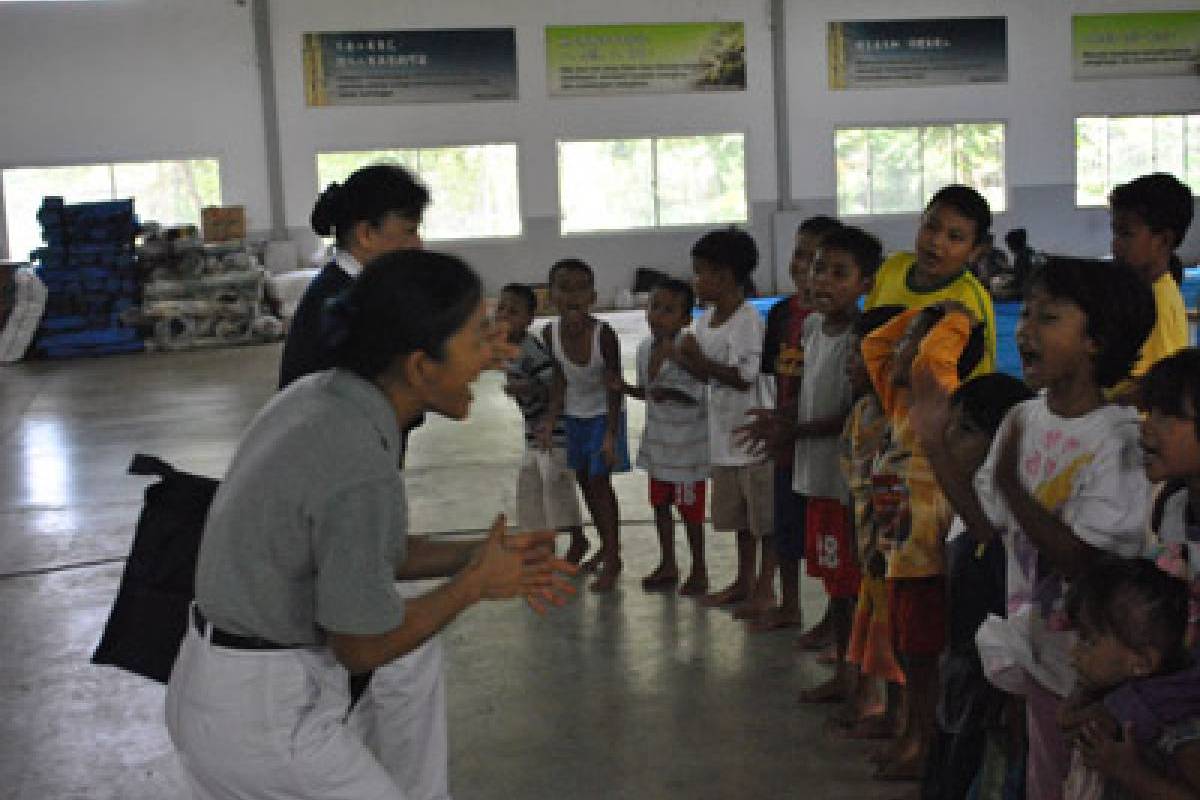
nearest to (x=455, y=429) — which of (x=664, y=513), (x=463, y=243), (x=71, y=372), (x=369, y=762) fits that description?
(x=664, y=513)

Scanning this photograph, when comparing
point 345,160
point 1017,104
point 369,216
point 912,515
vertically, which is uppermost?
point 1017,104

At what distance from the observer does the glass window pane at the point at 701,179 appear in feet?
59.4

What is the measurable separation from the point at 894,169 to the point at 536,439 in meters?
14.4

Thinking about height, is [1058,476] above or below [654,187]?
below

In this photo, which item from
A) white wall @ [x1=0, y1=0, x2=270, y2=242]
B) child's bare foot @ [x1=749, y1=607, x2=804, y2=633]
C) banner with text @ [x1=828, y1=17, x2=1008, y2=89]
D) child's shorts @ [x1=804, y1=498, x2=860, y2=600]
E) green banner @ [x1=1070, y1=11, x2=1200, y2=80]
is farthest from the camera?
green banner @ [x1=1070, y1=11, x2=1200, y2=80]

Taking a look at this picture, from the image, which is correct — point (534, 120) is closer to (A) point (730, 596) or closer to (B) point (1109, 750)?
(A) point (730, 596)

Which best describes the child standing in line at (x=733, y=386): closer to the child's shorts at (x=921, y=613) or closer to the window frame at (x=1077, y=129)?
the child's shorts at (x=921, y=613)

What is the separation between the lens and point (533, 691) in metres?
4.04

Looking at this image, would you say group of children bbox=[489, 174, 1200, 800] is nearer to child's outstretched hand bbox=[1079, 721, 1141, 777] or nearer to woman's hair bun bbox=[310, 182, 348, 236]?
child's outstretched hand bbox=[1079, 721, 1141, 777]

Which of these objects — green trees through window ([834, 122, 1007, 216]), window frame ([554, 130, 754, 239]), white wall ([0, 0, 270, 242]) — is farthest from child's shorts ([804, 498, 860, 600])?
green trees through window ([834, 122, 1007, 216])

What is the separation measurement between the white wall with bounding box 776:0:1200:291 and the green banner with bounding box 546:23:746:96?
85 centimetres

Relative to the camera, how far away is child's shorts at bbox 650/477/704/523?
486 cm

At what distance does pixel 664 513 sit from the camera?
16.5 feet

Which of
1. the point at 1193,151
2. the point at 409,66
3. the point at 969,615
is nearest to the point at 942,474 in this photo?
the point at 969,615
